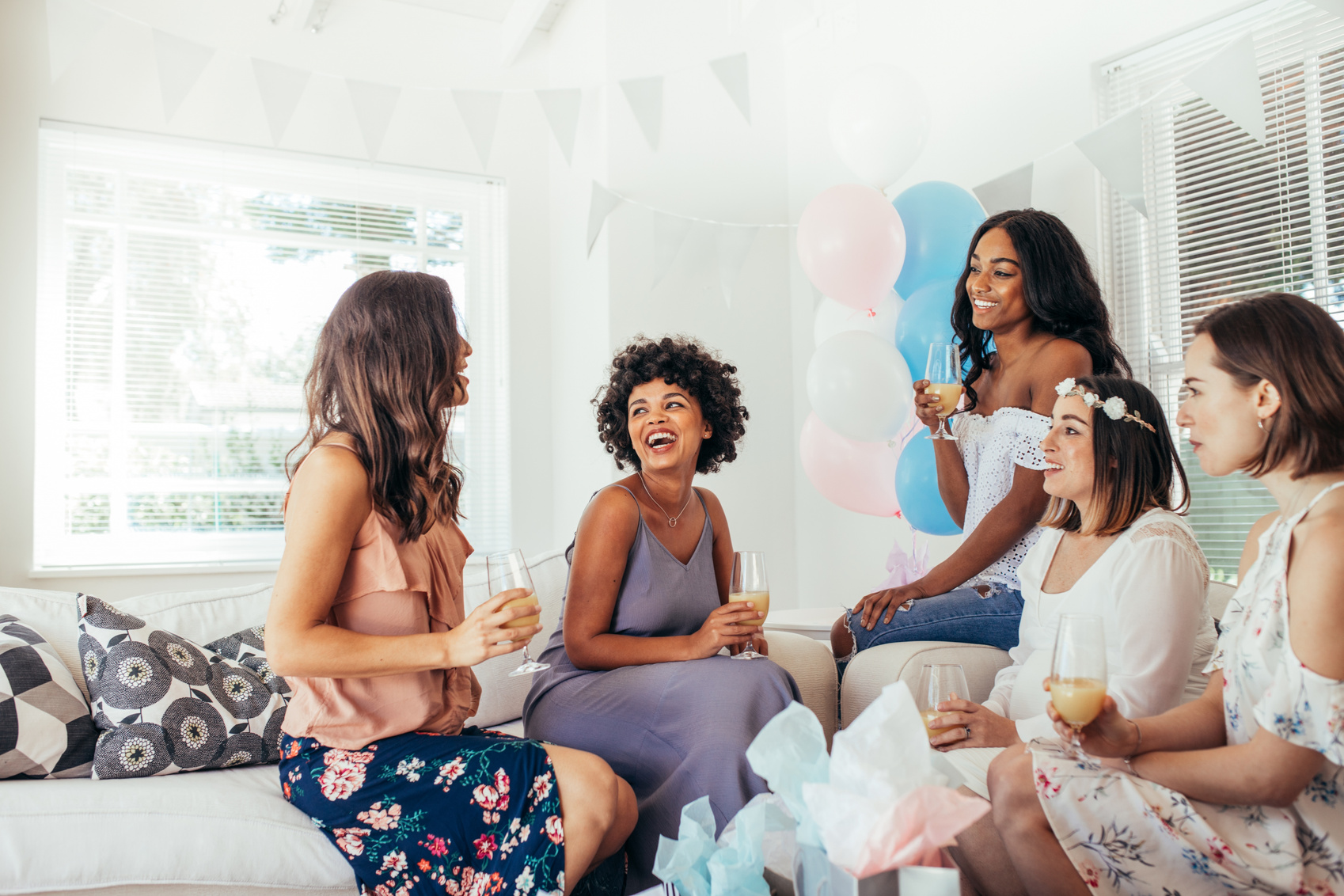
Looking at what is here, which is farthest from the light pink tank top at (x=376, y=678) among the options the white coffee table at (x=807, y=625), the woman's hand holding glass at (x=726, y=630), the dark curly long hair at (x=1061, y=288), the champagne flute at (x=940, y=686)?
the dark curly long hair at (x=1061, y=288)

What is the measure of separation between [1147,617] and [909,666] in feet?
1.90

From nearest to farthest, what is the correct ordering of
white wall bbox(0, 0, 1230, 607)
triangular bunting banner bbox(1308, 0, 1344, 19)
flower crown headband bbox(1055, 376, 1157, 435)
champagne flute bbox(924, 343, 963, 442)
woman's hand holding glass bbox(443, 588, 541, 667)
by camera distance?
woman's hand holding glass bbox(443, 588, 541, 667) < flower crown headband bbox(1055, 376, 1157, 435) < champagne flute bbox(924, 343, 963, 442) < triangular bunting banner bbox(1308, 0, 1344, 19) < white wall bbox(0, 0, 1230, 607)

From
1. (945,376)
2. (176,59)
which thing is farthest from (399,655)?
(176,59)

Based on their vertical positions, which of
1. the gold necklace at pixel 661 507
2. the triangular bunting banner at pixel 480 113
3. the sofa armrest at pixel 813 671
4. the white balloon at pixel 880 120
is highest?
the triangular bunting banner at pixel 480 113

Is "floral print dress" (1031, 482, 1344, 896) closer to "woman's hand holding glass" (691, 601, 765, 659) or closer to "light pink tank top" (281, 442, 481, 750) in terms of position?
"woman's hand holding glass" (691, 601, 765, 659)

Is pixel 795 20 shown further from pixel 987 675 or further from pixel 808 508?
pixel 987 675

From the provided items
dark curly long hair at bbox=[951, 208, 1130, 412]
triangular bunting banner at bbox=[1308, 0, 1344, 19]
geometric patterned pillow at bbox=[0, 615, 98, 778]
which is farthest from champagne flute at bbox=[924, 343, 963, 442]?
geometric patterned pillow at bbox=[0, 615, 98, 778]

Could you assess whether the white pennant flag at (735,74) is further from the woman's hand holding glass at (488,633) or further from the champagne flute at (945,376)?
the woman's hand holding glass at (488,633)

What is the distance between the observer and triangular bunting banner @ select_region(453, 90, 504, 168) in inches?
130

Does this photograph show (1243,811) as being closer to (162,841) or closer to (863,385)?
(162,841)

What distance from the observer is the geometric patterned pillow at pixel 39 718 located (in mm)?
1646

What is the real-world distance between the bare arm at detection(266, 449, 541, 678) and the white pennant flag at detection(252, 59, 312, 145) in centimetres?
232

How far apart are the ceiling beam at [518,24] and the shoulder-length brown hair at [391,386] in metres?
3.13

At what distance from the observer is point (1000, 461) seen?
2215 millimetres
